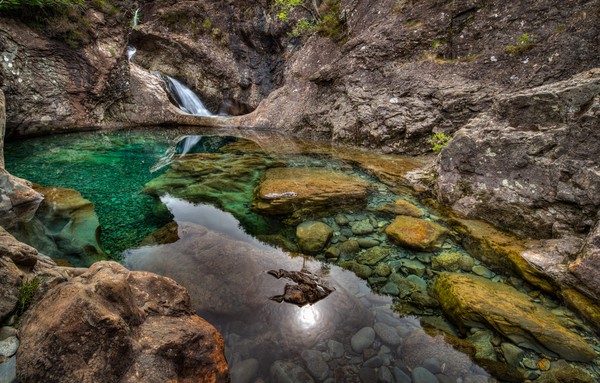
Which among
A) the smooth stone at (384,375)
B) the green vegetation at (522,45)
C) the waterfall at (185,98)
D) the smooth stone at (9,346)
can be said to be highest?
the green vegetation at (522,45)

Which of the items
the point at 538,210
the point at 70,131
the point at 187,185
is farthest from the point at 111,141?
the point at 538,210

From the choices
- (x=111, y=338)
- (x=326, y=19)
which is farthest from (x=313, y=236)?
(x=326, y=19)

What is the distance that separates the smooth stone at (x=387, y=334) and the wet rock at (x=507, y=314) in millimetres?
785

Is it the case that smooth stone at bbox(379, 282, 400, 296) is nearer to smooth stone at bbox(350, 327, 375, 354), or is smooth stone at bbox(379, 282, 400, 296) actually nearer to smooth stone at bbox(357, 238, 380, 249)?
smooth stone at bbox(350, 327, 375, 354)

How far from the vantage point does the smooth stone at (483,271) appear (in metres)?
4.07

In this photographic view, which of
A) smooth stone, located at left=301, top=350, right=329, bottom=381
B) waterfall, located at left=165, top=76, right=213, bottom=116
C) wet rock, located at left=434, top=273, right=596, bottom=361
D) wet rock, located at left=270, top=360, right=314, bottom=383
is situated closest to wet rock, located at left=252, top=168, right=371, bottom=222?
wet rock, located at left=434, top=273, right=596, bottom=361

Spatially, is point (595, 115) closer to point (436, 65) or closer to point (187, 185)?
point (436, 65)

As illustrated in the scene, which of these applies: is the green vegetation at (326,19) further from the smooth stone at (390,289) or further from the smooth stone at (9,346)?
the smooth stone at (9,346)

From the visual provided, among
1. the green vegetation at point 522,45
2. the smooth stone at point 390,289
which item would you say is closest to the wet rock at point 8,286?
the smooth stone at point 390,289

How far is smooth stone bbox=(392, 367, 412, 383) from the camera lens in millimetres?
2672

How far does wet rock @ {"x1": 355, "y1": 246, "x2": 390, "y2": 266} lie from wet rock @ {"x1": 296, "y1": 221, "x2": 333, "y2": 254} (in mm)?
668

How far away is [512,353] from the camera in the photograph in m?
2.84

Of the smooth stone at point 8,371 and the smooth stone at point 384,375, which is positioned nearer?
the smooth stone at point 8,371

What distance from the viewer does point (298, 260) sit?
4508 millimetres
